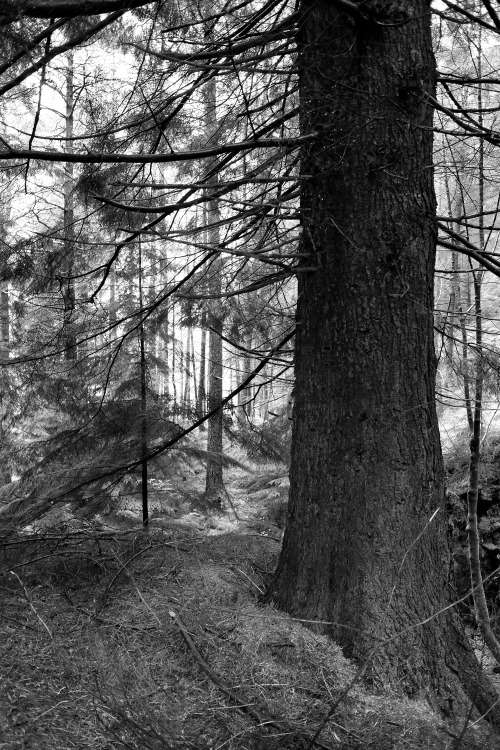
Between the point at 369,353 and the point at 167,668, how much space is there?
1.81m

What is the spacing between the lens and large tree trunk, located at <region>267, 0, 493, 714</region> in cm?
301

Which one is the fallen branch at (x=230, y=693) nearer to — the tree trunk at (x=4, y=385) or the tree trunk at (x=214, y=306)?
the tree trunk at (x=214, y=306)

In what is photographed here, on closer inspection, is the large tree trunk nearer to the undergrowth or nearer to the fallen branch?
the undergrowth

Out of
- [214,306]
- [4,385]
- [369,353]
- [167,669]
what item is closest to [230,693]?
[167,669]

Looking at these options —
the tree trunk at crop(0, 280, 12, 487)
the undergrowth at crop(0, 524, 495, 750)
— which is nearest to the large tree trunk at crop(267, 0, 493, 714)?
the undergrowth at crop(0, 524, 495, 750)

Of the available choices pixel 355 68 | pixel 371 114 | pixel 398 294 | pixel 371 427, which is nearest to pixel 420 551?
pixel 371 427

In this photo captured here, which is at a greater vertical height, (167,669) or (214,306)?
(214,306)

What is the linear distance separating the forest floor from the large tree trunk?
358 mm

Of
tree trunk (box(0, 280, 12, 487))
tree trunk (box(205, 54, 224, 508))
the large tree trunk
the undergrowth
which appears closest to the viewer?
the undergrowth

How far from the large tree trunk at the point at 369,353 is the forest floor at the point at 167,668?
36cm

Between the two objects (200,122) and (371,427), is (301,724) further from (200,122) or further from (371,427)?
(200,122)

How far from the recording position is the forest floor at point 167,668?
2092 millimetres

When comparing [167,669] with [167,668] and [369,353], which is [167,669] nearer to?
[167,668]

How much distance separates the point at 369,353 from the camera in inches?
123
